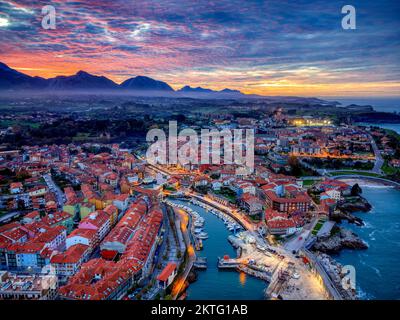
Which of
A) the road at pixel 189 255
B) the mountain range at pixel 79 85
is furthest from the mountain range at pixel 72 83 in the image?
the road at pixel 189 255

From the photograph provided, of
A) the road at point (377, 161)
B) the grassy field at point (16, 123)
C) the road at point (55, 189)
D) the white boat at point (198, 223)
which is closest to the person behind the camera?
the white boat at point (198, 223)

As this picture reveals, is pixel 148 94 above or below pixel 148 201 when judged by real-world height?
above

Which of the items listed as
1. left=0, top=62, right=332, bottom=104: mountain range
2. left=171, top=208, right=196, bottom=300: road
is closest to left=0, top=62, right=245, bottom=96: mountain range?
left=0, top=62, right=332, bottom=104: mountain range

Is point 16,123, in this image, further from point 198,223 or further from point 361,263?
point 361,263

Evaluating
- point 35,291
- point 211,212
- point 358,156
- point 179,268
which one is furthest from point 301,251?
point 358,156

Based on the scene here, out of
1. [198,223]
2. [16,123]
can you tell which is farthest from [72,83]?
[198,223]

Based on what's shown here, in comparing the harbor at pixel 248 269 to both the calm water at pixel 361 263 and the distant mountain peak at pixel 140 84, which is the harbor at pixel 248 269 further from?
the distant mountain peak at pixel 140 84

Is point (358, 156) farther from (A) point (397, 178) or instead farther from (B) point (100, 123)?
(B) point (100, 123)
